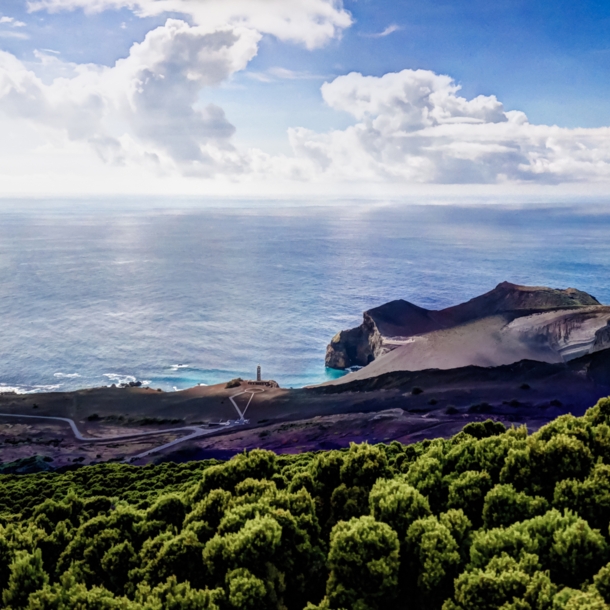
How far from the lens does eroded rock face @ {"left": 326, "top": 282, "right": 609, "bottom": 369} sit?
76.2 metres

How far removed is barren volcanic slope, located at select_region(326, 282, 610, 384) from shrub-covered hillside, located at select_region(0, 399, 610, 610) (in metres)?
46.3

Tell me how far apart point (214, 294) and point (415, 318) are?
51142 mm

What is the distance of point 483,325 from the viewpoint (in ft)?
241

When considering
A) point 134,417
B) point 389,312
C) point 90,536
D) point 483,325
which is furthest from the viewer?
point 389,312

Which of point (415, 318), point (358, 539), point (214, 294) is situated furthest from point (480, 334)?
point (358, 539)

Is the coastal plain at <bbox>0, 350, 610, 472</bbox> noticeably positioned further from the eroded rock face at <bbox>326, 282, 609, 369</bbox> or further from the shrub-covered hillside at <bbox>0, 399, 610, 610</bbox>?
the shrub-covered hillside at <bbox>0, 399, 610, 610</bbox>

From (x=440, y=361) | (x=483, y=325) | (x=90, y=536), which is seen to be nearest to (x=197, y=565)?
(x=90, y=536)

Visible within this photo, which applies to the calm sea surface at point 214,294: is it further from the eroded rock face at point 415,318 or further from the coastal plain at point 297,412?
the coastal plain at point 297,412

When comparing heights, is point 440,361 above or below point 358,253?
below

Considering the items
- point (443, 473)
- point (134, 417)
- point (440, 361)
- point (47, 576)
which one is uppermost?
point (443, 473)

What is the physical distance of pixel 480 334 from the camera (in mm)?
70312

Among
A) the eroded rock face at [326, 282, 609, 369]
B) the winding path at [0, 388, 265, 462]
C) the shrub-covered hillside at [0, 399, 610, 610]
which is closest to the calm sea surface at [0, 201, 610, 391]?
the eroded rock face at [326, 282, 609, 369]

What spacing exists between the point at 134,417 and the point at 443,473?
1717 inches

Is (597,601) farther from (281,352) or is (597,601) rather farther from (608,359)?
(281,352)
